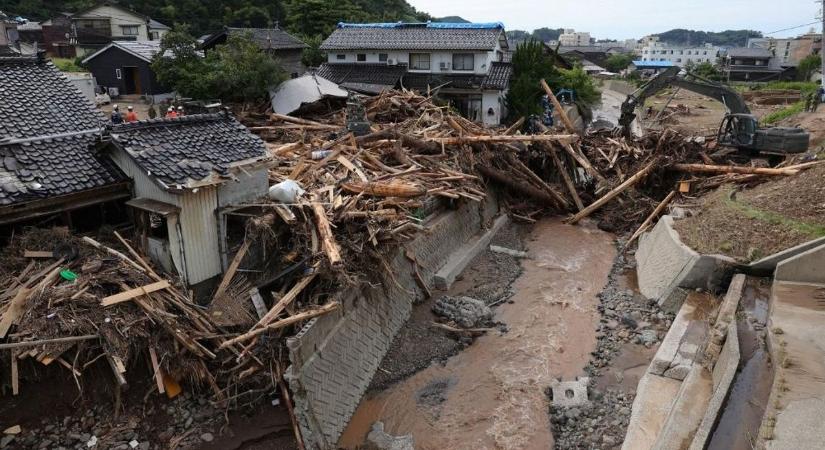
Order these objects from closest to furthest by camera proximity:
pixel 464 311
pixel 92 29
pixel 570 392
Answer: pixel 570 392, pixel 464 311, pixel 92 29

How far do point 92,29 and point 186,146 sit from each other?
42067 mm

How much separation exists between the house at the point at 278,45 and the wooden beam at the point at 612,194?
16.8 metres

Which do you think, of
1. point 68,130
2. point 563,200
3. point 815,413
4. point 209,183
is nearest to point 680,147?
point 563,200

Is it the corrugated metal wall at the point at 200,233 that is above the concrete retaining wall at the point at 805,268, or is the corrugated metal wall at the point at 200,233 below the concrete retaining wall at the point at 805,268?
above

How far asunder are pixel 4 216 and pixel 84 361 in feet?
9.40

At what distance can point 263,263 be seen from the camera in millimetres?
10508

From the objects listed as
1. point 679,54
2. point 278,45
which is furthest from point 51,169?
point 679,54

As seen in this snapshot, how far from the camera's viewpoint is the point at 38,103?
11.1 metres

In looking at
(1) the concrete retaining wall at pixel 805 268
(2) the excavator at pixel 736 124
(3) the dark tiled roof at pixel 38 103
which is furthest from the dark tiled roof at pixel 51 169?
(2) the excavator at pixel 736 124

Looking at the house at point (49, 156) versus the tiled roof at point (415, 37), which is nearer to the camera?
the house at point (49, 156)

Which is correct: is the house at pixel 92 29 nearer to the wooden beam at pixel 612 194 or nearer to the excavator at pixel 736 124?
the wooden beam at pixel 612 194

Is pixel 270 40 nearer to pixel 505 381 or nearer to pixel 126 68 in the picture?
pixel 126 68

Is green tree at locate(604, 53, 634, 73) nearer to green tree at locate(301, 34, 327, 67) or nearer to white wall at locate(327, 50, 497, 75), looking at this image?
white wall at locate(327, 50, 497, 75)

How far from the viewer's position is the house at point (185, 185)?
930 centimetres
